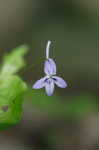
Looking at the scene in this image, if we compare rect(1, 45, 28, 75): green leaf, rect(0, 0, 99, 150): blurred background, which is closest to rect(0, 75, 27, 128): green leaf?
rect(1, 45, 28, 75): green leaf

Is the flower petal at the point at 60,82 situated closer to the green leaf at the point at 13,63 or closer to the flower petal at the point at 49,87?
the flower petal at the point at 49,87

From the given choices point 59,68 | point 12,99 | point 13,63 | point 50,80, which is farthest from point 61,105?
point 50,80

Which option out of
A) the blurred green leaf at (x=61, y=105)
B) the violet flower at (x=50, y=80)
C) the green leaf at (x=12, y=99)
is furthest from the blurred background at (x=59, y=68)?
the violet flower at (x=50, y=80)

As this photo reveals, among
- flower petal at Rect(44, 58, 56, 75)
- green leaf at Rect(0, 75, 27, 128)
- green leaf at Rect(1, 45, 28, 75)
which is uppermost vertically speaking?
green leaf at Rect(1, 45, 28, 75)

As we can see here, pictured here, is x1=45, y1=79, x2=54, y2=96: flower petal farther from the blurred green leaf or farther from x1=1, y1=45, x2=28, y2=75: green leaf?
the blurred green leaf

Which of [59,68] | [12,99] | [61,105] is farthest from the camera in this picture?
[59,68]

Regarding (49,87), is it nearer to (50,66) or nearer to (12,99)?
(50,66)

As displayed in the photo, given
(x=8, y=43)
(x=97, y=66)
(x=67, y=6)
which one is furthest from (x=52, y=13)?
(x=97, y=66)
